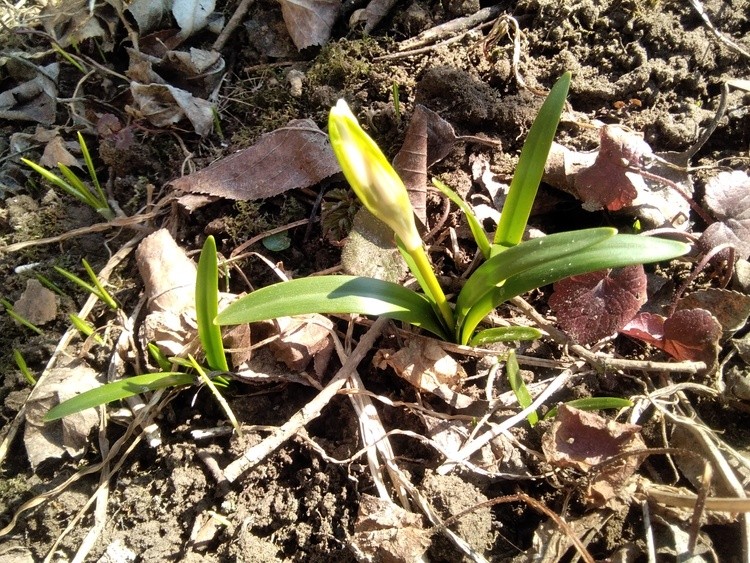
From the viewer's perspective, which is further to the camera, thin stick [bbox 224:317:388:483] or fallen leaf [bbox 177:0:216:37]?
fallen leaf [bbox 177:0:216:37]

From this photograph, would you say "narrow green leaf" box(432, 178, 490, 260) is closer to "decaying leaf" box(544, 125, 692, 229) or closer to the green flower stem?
the green flower stem

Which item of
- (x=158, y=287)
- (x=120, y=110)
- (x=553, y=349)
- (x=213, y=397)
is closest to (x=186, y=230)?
(x=158, y=287)

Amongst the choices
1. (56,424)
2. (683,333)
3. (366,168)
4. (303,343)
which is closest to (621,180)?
(683,333)

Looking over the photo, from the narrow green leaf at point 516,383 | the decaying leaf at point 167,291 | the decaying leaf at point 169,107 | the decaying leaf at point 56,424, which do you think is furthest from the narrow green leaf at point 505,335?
the decaying leaf at point 169,107

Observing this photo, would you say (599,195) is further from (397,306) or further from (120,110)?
(120,110)

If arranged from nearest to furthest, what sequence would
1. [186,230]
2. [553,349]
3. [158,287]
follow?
[553,349]
[158,287]
[186,230]

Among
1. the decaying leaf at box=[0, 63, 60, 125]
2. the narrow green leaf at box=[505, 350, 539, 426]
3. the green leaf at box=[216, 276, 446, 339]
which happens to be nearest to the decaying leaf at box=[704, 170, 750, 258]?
the narrow green leaf at box=[505, 350, 539, 426]

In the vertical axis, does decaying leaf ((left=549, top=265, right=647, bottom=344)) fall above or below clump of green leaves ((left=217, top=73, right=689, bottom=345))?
below

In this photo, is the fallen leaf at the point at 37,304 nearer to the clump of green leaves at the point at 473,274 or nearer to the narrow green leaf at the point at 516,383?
the clump of green leaves at the point at 473,274
